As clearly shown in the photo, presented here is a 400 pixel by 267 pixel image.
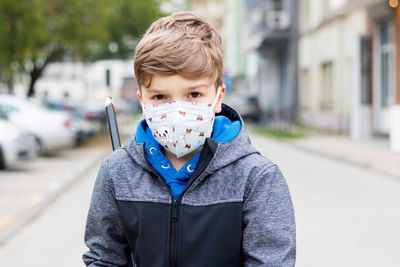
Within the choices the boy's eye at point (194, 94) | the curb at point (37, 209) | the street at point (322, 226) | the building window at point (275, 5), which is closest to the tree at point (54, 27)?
the curb at point (37, 209)

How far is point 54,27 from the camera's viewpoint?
22.5 meters

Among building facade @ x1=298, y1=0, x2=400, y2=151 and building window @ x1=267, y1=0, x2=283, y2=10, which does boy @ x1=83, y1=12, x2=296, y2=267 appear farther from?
building window @ x1=267, y1=0, x2=283, y2=10

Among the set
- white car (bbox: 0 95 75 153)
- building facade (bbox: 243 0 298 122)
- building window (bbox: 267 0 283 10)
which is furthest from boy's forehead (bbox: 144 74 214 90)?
building window (bbox: 267 0 283 10)

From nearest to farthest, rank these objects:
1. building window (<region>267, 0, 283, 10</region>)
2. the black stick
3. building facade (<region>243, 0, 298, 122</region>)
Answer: the black stick < building facade (<region>243, 0, 298, 122</region>) < building window (<region>267, 0, 283, 10</region>)

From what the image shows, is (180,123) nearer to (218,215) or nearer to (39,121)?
(218,215)

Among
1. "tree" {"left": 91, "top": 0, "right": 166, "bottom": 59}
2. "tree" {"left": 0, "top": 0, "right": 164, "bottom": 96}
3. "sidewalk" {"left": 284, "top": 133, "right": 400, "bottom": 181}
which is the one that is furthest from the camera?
"tree" {"left": 91, "top": 0, "right": 166, "bottom": 59}

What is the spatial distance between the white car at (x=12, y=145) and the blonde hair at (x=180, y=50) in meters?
11.6

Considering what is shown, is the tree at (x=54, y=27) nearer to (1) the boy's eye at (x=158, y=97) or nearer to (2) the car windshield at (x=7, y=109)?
(2) the car windshield at (x=7, y=109)

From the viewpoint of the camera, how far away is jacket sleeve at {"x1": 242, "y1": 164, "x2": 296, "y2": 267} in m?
2.03

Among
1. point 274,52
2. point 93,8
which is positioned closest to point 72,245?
point 93,8

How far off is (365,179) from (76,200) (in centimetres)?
531

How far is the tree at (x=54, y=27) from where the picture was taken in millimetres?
20750

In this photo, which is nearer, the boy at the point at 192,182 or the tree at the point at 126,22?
the boy at the point at 192,182

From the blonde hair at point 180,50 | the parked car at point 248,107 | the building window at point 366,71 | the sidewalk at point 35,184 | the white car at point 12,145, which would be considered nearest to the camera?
the blonde hair at point 180,50
